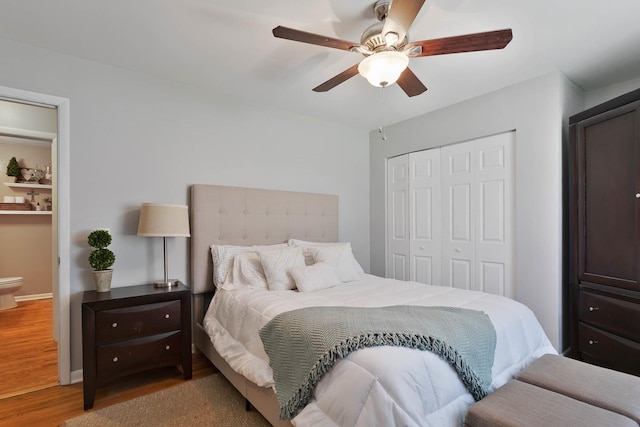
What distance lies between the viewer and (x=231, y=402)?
7.26 ft

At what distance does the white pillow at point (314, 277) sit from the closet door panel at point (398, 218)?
1.46 meters

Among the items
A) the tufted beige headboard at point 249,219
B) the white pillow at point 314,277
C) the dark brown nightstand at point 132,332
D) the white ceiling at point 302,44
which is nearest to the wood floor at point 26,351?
the dark brown nightstand at point 132,332

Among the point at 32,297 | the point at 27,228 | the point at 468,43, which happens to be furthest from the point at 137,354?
the point at 27,228

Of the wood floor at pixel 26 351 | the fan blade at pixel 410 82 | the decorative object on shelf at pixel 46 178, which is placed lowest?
the wood floor at pixel 26 351

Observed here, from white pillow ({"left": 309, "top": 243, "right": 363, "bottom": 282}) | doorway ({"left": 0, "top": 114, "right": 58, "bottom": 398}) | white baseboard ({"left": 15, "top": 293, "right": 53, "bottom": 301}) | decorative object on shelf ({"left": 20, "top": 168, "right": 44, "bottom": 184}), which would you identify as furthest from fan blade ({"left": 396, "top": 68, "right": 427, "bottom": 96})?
white baseboard ({"left": 15, "top": 293, "right": 53, "bottom": 301})

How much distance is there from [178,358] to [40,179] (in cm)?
423

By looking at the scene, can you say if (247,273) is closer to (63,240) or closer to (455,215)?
(63,240)

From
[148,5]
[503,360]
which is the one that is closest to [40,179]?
[148,5]

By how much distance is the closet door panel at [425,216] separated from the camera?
365 cm

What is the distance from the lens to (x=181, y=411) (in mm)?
2105

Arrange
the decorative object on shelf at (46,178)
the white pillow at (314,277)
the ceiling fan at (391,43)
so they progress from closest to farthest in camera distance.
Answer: the ceiling fan at (391,43) → the white pillow at (314,277) → the decorative object on shelf at (46,178)

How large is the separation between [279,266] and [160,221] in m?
0.98

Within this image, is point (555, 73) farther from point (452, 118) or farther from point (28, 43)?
point (28, 43)

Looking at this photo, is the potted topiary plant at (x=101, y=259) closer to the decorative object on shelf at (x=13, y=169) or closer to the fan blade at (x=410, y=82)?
the fan blade at (x=410, y=82)
